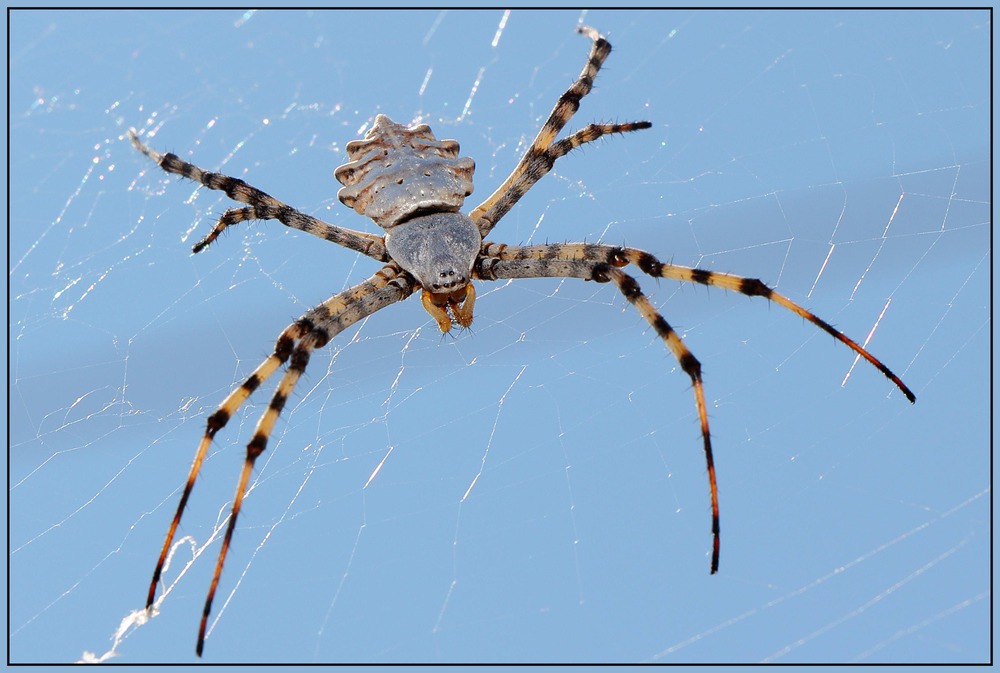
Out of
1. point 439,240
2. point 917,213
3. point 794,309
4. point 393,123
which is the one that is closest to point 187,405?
point 439,240

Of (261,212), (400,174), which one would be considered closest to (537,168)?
(400,174)

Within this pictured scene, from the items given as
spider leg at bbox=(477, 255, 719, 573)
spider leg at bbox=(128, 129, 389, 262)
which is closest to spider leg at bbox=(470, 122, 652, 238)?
spider leg at bbox=(477, 255, 719, 573)

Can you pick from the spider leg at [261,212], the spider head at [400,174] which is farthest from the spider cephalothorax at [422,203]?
the spider leg at [261,212]

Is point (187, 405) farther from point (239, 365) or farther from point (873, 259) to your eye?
point (873, 259)

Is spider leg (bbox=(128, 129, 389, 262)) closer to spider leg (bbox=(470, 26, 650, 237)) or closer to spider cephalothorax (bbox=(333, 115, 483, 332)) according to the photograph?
spider cephalothorax (bbox=(333, 115, 483, 332))

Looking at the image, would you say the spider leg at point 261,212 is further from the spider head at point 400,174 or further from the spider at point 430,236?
the spider head at point 400,174
